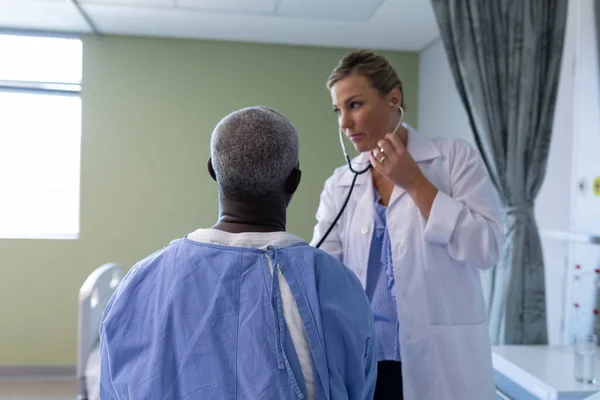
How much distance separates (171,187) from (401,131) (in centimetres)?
251

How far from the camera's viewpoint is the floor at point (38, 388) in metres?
3.39

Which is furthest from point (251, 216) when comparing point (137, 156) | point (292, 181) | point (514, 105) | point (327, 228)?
point (137, 156)

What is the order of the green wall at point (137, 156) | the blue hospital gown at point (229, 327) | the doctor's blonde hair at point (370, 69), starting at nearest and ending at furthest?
the blue hospital gown at point (229, 327), the doctor's blonde hair at point (370, 69), the green wall at point (137, 156)

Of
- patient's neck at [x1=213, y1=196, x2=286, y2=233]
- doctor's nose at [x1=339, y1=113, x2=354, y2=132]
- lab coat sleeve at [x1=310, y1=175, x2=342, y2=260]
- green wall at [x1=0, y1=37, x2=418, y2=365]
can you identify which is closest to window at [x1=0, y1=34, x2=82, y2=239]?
A: green wall at [x1=0, y1=37, x2=418, y2=365]

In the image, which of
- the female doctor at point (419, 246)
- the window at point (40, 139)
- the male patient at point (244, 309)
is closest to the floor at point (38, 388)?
Result: the window at point (40, 139)

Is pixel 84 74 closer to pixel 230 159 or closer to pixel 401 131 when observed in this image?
pixel 401 131

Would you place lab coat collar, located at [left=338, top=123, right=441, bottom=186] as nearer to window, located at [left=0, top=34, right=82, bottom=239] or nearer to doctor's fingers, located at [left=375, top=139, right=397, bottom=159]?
doctor's fingers, located at [left=375, top=139, right=397, bottom=159]

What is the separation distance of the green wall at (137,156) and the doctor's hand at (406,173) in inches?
99.7

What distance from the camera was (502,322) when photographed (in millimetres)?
1984

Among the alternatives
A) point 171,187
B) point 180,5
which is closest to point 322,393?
point 180,5

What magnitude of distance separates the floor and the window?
932 mm

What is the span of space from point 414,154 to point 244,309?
0.80 meters

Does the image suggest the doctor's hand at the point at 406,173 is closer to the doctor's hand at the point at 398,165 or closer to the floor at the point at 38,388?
the doctor's hand at the point at 398,165

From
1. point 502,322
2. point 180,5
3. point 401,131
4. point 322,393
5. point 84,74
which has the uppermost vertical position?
point 180,5
